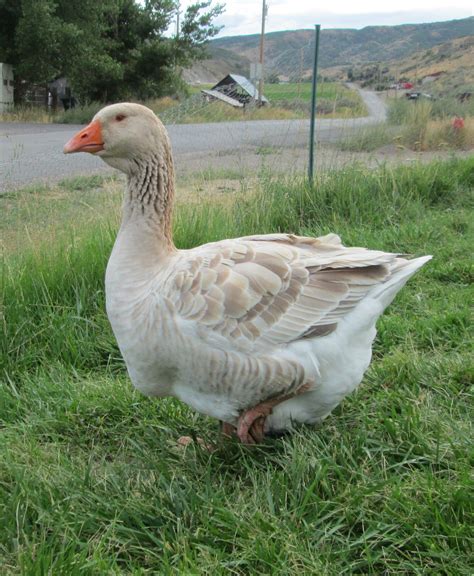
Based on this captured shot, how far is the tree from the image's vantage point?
66.1 feet

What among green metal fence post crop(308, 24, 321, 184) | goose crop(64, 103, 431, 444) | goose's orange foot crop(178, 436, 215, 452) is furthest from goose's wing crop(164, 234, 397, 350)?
green metal fence post crop(308, 24, 321, 184)

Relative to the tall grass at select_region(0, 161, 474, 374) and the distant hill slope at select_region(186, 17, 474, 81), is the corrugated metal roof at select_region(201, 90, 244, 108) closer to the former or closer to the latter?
the distant hill slope at select_region(186, 17, 474, 81)

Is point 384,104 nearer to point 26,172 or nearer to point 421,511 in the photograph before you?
point 26,172

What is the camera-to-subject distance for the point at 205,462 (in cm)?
271

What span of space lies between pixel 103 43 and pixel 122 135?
21375 millimetres

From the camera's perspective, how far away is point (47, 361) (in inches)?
149

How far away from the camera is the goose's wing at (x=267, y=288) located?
248cm

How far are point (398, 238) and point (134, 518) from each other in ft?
12.9

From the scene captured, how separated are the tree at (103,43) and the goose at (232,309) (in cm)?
1915

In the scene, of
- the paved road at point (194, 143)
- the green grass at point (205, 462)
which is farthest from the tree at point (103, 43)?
the green grass at point (205, 462)

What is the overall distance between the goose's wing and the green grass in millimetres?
501

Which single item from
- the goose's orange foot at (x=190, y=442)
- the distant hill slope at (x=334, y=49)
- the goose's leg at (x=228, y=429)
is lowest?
the goose's orange foot at (x=190, y=442)

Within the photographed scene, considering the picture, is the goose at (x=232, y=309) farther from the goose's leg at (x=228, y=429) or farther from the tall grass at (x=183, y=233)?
the tall grass at (x=183, y=233)

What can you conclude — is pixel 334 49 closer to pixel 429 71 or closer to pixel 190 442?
pixel 190 442
